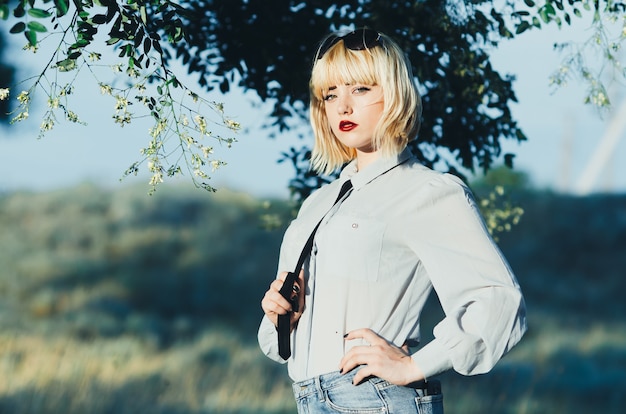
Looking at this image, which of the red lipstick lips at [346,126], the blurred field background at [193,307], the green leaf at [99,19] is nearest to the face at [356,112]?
the red lipstick lips at [346,126]

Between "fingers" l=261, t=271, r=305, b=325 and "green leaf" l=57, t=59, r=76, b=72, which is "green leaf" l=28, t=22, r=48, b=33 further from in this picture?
"fingers" l=261, t=271, r=305, b=325

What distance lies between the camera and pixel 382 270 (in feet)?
9.73

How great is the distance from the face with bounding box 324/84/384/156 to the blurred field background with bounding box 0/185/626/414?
896cm

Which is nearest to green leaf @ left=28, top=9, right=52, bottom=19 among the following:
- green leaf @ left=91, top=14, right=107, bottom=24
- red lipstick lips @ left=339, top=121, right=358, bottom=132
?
green leaf @ left=91, top=14, right=107, bottom=24

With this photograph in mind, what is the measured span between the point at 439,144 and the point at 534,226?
59.2 ft

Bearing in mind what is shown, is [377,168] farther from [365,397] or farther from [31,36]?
[31,36]

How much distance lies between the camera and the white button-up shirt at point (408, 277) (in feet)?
9.25

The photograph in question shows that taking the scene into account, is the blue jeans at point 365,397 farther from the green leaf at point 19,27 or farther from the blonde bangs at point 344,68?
the green leaf at point 19,27

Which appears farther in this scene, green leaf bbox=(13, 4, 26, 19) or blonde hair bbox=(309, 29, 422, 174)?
blonde hair bbox=(309, 29, 422, 174)

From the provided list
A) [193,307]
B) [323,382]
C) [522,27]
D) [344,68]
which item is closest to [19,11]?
[344,68]

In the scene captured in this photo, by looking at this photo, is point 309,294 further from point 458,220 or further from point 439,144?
point 439,144

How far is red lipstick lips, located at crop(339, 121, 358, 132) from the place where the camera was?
3211 mm

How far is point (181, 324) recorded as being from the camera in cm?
1822

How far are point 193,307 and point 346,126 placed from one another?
1650 cm
